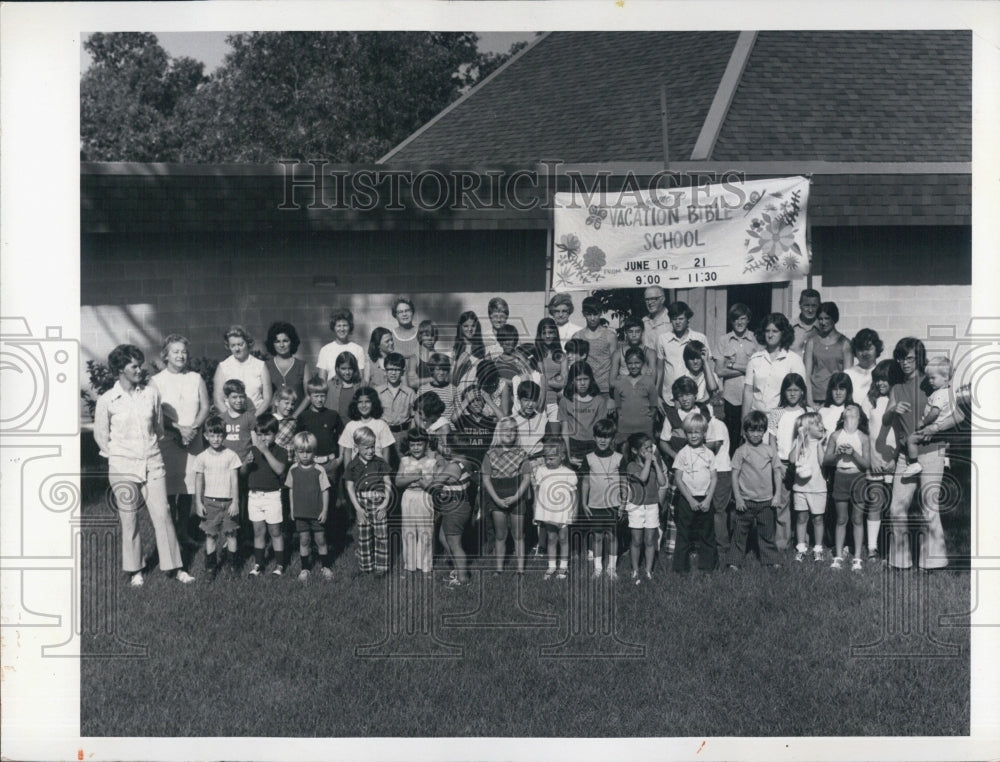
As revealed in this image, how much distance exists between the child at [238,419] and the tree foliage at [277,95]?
18.9ft

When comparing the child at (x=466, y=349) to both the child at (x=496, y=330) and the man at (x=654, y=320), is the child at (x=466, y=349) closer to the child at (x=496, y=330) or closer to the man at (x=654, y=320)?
the child at (x=496, y=330)

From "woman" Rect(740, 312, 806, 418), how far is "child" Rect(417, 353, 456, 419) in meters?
1.86

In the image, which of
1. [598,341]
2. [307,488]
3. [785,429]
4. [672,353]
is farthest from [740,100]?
[307,488]

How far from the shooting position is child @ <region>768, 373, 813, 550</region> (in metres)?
7.77

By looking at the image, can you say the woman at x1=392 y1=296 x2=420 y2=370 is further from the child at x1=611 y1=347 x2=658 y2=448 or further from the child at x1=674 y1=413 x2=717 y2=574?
the child at x1=674 y1=413 x2=717 y2=574

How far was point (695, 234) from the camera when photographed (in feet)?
26.3

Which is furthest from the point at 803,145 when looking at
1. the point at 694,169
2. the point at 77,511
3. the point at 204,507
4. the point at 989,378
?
the point at 77,511

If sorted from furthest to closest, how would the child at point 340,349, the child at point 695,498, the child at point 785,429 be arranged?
1. the child at point 340,349
2. the child at point 785,429
3. the child at point 695,498

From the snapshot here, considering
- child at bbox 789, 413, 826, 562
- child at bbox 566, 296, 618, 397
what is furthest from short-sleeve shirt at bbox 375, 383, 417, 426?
child at bbox 789, 413, 826, 562

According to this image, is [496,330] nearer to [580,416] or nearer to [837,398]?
[580,416]

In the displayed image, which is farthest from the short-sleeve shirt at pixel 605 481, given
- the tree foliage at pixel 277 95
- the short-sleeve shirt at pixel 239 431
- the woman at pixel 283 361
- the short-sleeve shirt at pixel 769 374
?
the tree foliage at pixel 277 95

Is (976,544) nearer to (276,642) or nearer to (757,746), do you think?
(757,746)

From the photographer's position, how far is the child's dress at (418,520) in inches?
Result: 293

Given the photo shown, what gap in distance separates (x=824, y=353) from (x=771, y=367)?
1.40 feet
